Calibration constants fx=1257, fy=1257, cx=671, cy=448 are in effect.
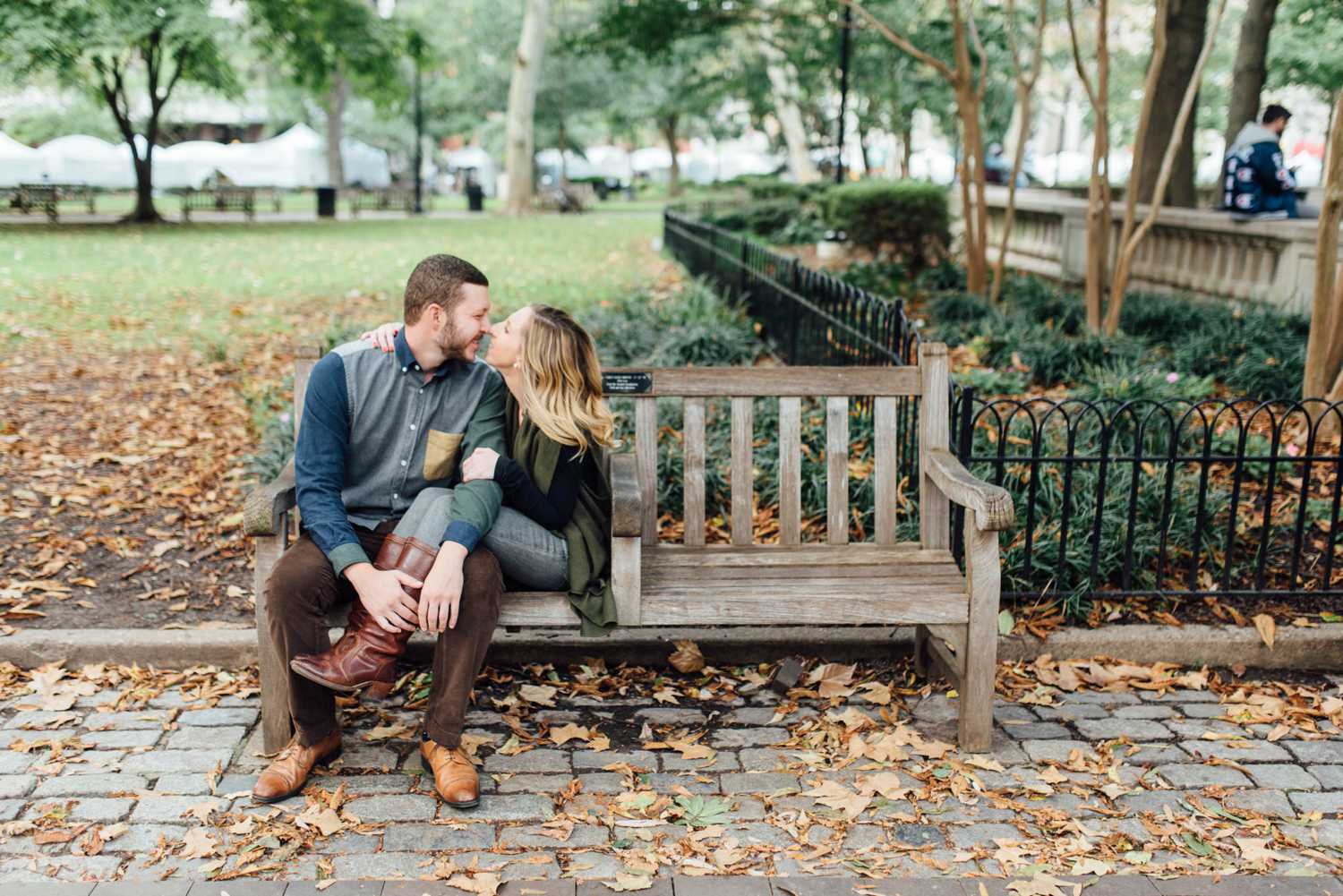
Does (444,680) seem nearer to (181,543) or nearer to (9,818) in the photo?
(9,818)

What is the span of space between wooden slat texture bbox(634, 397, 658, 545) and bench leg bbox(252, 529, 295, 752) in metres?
1.20

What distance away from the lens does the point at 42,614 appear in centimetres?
479

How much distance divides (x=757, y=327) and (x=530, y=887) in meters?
6.88

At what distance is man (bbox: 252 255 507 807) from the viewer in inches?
141

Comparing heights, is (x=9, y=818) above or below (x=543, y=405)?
below

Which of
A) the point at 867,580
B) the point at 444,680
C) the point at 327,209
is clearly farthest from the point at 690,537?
the point at 327,209

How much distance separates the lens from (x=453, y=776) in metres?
3.53

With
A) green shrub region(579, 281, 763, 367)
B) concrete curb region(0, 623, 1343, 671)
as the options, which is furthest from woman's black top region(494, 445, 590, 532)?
green shrub region(579, 281, 763, 367)

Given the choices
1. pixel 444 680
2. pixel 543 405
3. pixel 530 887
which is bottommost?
pixel 530 887

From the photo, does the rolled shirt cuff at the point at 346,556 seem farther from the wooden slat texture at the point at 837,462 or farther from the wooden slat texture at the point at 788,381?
the wooden slat texture at the point at 837,462

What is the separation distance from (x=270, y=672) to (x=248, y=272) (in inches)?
507

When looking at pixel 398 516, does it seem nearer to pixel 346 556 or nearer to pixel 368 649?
pixel 346 556

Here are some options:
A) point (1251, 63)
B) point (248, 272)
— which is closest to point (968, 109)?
point (1251, 63)

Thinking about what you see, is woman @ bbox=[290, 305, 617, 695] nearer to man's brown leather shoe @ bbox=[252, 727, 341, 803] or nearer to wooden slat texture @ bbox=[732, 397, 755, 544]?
man's brown leather shoe @ bbox=[252, 727, 341, 803]
